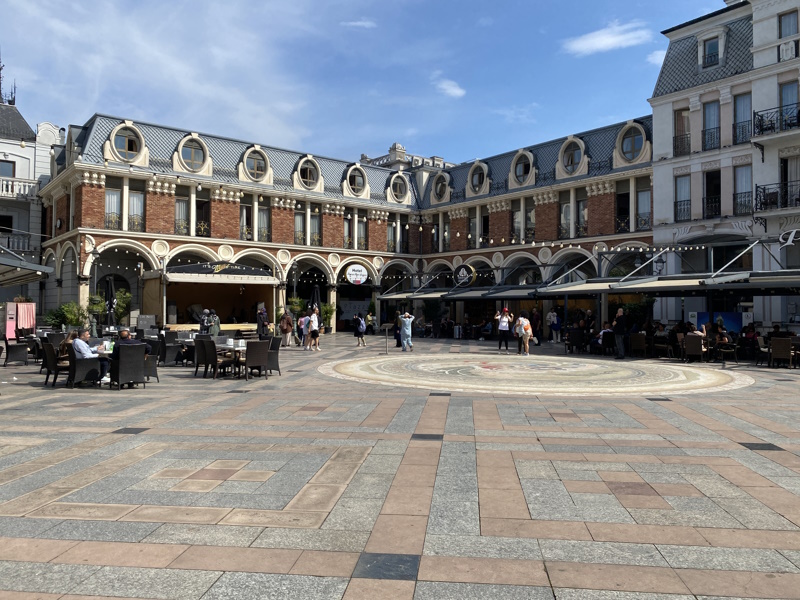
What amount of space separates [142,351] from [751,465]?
972cm

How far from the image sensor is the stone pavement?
3.27 metres

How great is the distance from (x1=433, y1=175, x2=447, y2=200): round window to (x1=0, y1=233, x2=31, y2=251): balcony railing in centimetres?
2345

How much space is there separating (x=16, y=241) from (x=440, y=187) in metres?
24.6

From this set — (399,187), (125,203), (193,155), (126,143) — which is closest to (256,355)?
(125,203)

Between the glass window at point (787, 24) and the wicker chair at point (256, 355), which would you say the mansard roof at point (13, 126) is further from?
the glass window at point (787, 24)

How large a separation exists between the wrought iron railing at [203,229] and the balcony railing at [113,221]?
3.62 m

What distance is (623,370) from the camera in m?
14.1

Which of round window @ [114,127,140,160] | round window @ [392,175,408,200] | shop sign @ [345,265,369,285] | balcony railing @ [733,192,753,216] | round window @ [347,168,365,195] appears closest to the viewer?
balcony railing @ [733,192,753,216]

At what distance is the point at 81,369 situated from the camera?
10.7 m

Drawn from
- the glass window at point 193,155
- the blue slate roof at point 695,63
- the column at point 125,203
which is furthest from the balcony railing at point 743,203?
the column at point 125,203

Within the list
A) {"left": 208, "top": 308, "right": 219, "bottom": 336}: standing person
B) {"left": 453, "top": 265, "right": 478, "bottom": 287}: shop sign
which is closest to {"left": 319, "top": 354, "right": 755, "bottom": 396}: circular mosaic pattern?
{"left": 208, "top": 308, "right": 219, "bottom": 336}: standing person

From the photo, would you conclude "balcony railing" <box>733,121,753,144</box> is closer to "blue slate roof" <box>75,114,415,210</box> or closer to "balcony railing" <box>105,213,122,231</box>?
"blue slate roof" <box>75,114,415,210</box>

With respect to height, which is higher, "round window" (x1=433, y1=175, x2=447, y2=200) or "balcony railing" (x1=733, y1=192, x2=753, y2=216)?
"round window" (x1=433, y1=175, x2=447, y2=200)

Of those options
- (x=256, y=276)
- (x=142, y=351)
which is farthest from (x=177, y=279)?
(x=142, y=351)
